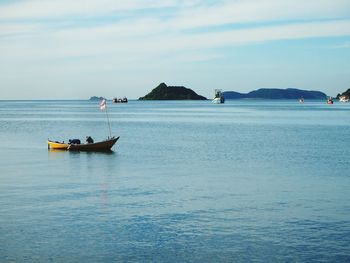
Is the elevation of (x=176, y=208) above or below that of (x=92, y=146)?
below

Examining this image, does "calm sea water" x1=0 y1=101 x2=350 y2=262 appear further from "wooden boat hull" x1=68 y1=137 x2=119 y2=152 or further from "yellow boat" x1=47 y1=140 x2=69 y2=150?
"yellow boat" x1=47 y1=140 x2=69 y2=150

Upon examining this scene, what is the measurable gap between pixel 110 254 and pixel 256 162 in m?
38.1

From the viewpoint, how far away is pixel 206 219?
33781 mm

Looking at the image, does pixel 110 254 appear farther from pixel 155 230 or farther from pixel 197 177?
pixel 197 177

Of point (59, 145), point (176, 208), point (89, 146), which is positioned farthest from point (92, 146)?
point (176, 208)

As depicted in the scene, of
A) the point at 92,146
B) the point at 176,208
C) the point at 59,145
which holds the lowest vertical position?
the point at 176,208

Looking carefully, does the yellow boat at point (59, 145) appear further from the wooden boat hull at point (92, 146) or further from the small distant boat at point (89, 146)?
the wooden boat hull at point (92, 146)

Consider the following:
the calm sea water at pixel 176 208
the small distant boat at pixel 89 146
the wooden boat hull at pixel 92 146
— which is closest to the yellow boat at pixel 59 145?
the small distant boat at pixel 89 146

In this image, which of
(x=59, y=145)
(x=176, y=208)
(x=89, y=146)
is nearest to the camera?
(x=176, y=208)

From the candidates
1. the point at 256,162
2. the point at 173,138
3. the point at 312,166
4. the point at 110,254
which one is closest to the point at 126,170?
the point at 256,162

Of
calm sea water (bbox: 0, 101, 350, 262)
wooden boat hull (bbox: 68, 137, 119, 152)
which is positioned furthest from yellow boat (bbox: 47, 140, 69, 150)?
calm sea water (bbox: 0, 101, 350, 262)

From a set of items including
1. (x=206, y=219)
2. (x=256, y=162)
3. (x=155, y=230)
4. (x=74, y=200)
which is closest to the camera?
(x=155, y=230)

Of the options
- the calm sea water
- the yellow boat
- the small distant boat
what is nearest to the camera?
the calm sea water

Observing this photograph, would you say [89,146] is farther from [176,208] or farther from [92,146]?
[176,208]
